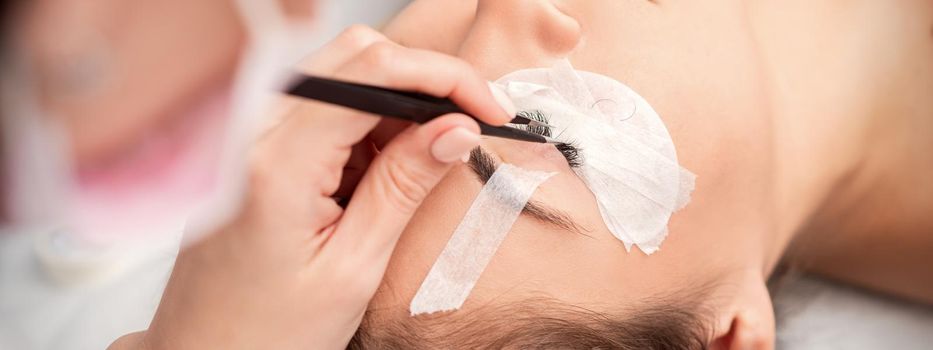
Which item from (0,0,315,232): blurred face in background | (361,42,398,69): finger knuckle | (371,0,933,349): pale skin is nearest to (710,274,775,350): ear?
(371,0,933,349): pale skin

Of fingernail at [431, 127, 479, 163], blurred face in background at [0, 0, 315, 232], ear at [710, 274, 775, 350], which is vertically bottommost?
ear at [710, 274, 775, 350]

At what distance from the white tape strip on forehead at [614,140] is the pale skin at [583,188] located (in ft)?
0.06

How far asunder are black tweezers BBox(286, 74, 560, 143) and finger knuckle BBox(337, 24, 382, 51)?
10cm

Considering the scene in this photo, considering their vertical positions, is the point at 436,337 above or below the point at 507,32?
below

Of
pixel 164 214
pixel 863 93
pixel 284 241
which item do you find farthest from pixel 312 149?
pixel 863 93

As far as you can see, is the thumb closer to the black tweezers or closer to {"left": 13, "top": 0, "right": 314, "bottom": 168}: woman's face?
the black tweezers

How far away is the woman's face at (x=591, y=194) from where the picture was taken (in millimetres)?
796

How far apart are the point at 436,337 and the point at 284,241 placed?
0.20m

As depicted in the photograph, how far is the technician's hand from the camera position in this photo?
0.66m

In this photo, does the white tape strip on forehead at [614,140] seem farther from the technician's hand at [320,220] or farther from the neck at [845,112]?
the neck at [845,112]

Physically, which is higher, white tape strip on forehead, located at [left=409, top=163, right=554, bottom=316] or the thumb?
the thumb

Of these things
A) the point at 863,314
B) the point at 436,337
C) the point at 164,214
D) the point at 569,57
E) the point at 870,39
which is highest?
the point at 164,214

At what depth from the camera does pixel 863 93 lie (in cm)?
112

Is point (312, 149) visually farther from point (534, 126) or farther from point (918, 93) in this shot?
point (918, 93)
